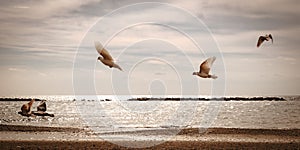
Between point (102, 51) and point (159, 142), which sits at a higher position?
point (102, 51)

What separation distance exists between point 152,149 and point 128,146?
1556 mm

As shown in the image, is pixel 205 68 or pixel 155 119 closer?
pixel 205 68

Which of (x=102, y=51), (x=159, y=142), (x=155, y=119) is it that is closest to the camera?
(x=102, y=51)

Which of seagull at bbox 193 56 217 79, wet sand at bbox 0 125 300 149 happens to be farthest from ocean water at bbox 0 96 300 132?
seagull at bbox 193 56 217 79

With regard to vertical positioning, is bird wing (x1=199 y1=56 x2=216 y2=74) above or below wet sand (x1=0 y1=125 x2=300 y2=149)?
above

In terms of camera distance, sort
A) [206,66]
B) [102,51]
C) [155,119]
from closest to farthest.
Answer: [102,51] < [206,66] < [155,119]

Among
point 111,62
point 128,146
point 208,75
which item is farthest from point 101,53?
point 128,146

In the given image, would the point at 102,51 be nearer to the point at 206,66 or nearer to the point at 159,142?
the point at 206,66

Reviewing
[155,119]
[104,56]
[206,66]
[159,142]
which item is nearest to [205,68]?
[206,66]

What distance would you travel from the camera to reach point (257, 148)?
2183 cm

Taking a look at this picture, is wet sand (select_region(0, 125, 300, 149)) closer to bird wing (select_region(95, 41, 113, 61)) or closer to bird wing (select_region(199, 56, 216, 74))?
bird wing (select_region(199, 56, 216, 74))

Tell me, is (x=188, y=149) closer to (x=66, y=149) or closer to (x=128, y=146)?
(x=128, y=146)

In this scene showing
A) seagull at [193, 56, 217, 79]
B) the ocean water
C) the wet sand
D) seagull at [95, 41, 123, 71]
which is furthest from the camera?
the ocean water

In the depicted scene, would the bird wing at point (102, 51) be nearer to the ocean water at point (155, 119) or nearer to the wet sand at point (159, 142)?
the wet sand at point (159, 142)
